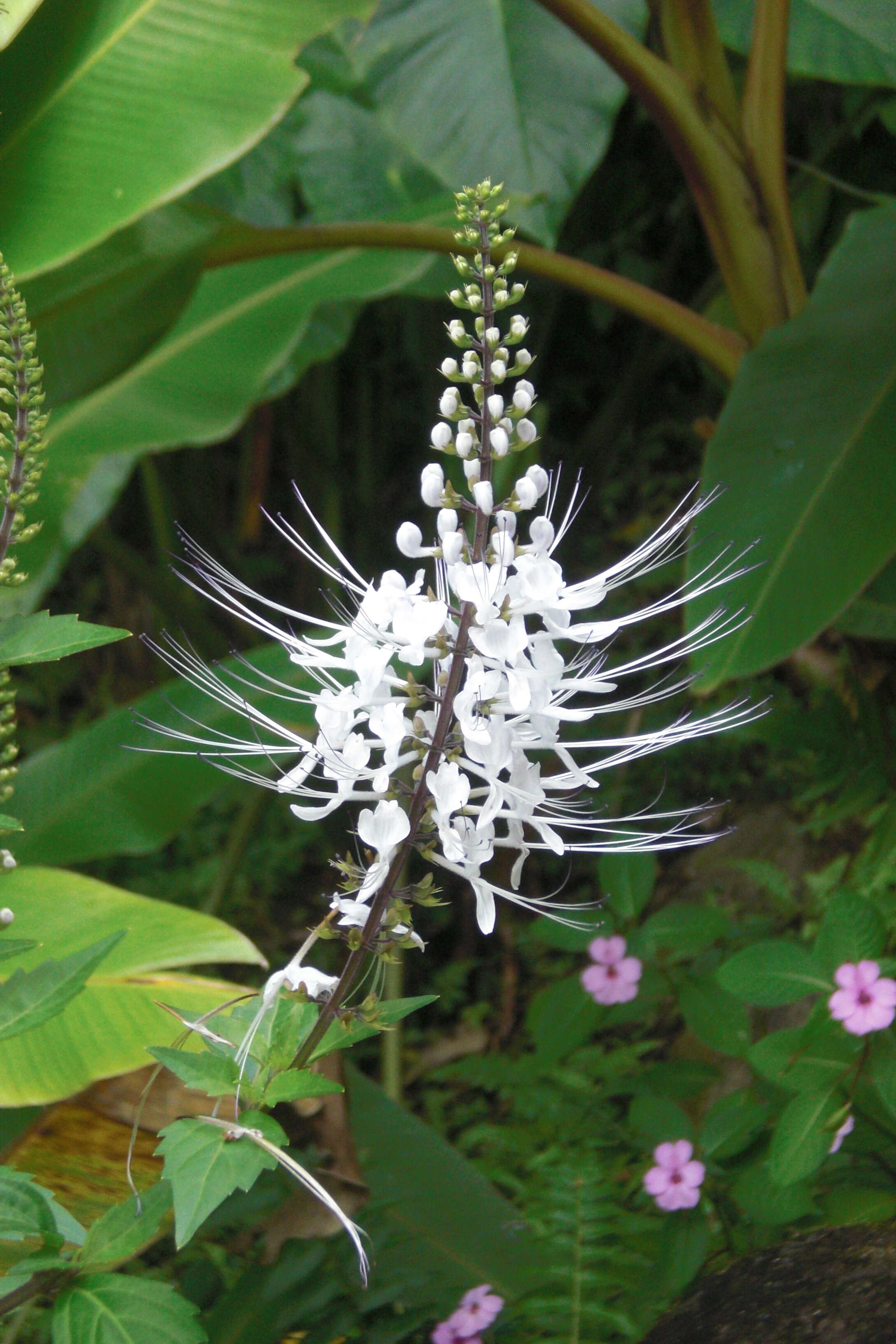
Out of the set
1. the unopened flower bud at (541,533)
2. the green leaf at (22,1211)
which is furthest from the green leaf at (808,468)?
the green leaf at (22,1211)

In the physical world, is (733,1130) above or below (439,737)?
below

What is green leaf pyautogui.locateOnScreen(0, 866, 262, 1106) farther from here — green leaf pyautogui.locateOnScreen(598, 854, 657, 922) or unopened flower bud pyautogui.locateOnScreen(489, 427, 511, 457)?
unopened flower bud pyautogui.locateOnScreen(489, 427, 511, 457)

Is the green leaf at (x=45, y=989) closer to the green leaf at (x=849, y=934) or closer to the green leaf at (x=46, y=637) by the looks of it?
the green leaf at (x=46, y=637)

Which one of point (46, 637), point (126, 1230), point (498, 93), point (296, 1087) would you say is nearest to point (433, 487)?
point (46, 637)

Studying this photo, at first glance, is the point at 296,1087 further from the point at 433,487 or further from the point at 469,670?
the point at 433,487

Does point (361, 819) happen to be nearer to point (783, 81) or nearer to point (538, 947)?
point (783, 81)

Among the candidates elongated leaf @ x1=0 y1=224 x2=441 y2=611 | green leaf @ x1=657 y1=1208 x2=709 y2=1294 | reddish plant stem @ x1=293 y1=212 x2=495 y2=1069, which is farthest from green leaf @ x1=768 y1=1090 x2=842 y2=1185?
elongated leaf @ x1=0 y1=224 x2=441 y2=611
